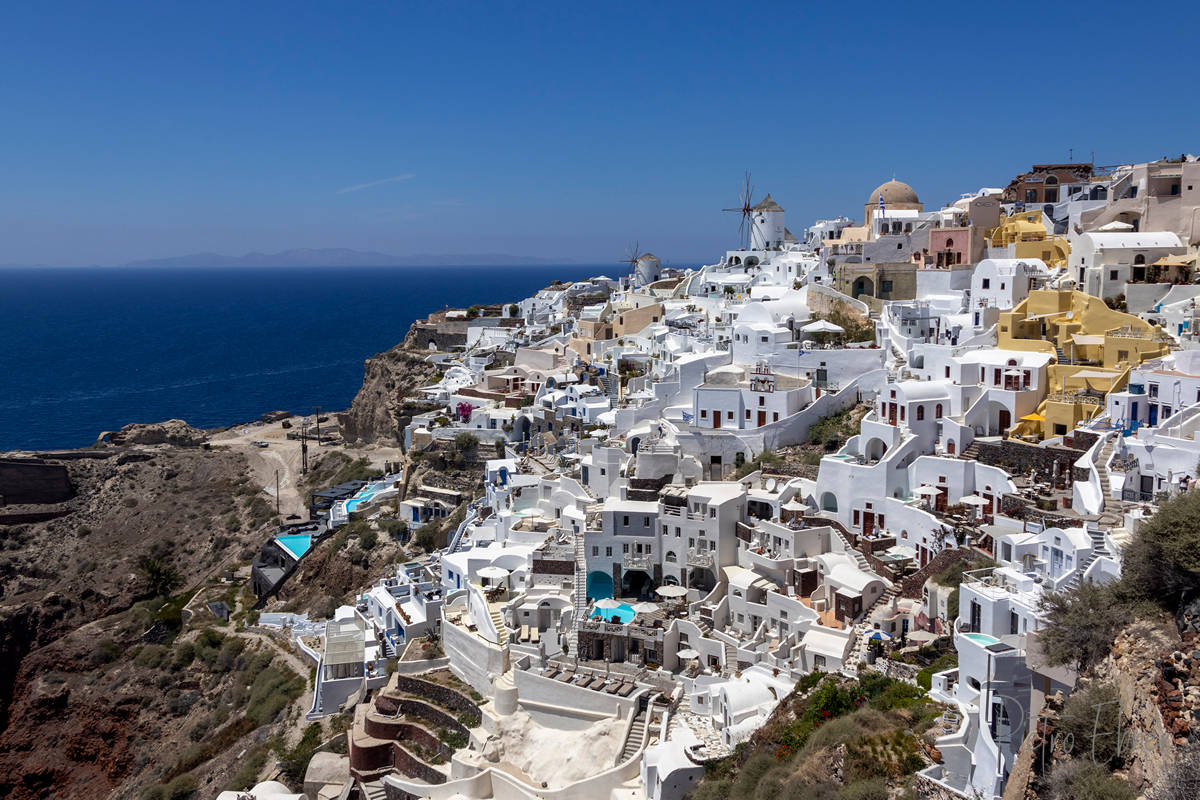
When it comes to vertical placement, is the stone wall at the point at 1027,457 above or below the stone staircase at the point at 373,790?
above

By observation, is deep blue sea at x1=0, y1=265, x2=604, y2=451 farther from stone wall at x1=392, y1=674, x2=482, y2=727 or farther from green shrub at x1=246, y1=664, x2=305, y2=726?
stone wall at x1=392, y1=674, x2=482, y2=727

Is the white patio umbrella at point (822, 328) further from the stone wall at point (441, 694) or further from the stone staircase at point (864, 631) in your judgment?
the stone wall at point (441, 694)

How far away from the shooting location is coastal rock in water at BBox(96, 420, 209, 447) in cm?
5969

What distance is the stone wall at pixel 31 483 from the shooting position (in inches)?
1914

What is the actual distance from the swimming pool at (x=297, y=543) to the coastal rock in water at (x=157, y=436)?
21.7 metres

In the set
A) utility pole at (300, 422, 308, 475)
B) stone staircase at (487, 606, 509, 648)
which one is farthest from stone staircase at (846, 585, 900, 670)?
utility pole at (300, 422, 308, 475)

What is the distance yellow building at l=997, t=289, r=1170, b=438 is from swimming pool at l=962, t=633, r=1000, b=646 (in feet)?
Answer: 34.1

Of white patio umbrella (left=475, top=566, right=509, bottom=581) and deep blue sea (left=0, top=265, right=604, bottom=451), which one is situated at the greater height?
white patio umbrella (left=475, top=566, right=509, bottom=581)

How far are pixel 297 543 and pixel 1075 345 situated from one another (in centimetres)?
3111

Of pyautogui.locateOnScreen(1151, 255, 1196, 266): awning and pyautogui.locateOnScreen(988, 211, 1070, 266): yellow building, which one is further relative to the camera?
pyautogui.locateOnScreen(988, 211, 1070, 266): yellow building

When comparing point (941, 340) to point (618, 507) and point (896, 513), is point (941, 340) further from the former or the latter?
point (618, 507)

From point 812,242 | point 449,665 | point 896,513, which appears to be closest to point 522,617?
point 449,665

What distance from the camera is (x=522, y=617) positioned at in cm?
2520

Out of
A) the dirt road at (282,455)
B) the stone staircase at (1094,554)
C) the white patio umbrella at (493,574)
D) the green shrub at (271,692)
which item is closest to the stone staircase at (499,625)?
the white patio umbrella at (493,574)
